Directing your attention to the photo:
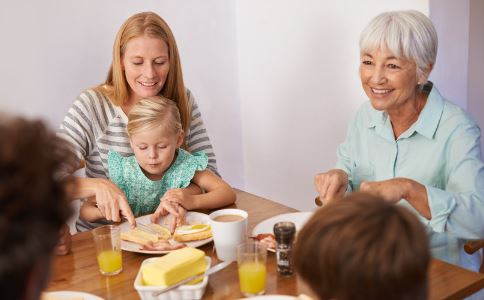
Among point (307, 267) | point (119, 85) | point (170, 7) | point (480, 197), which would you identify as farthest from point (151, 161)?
point (170, 7)

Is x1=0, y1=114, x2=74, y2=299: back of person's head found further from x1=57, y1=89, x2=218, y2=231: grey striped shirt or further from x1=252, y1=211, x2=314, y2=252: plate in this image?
x1=57, y1=89, x2=218, y2=231: grey striped shirt

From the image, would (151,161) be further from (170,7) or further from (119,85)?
(170,7)

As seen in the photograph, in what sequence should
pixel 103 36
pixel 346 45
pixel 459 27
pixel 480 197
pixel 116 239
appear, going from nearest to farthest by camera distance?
pixel 116 239, pixel 480 197, pixel 459 27, pixel 346 45, pixel 103 36

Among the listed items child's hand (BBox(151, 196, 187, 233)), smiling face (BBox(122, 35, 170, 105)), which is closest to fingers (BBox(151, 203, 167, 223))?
child's hand (BBox(151, 196, 187, 233))

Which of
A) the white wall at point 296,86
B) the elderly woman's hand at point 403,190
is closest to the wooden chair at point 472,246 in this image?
the elderly woman's hand at point 403,190

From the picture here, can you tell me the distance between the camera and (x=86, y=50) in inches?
112

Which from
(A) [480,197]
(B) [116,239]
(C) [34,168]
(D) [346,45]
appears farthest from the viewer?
(D) [346,45]

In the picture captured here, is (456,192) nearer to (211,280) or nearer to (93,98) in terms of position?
(211,280)

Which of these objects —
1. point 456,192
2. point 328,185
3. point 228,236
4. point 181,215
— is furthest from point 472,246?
point 181,215

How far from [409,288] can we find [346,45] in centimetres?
203

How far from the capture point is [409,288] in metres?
0.80

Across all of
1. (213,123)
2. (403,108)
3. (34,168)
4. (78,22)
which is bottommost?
(213,123)

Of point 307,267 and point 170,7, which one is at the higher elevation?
point 170,7

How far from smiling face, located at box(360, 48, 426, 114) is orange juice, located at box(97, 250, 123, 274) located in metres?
0.98
